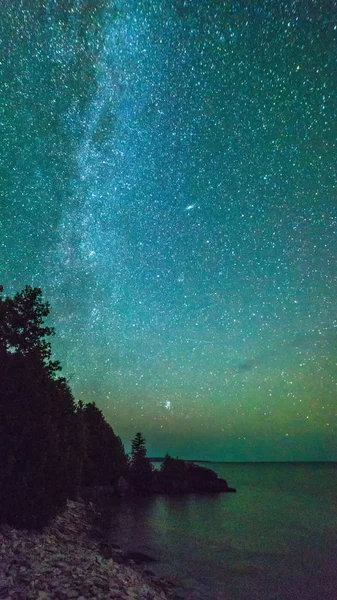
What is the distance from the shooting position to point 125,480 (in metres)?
84.9

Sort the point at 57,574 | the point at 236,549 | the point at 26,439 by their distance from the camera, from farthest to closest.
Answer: the point at 236,549 → the point at 26,439 → the point at 57,574

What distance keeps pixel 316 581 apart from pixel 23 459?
63.7 feet

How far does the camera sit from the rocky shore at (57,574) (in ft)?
37.6

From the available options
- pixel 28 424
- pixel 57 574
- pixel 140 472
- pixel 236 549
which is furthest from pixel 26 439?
pixel 140 472

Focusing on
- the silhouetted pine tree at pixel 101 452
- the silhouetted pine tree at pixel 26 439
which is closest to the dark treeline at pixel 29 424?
the silhouetted pine tree at pixel 26 439

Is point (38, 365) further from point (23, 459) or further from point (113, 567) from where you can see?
point (113, 567)

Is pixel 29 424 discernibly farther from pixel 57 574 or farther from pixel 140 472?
pixel 140 472

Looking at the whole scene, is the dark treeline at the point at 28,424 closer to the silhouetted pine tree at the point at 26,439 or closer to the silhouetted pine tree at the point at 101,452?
the silhouetted pine tree at the point at 26,439

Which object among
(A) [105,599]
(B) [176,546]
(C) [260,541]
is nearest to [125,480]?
(C) [260,541]

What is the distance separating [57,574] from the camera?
43.0ft


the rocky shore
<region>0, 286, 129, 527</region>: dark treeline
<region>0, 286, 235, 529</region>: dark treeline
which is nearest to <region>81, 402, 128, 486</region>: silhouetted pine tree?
<region>0, 286, 235, 529</region>: dark treeline

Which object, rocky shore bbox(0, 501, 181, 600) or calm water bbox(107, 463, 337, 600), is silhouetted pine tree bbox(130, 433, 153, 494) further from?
rocky shore bbox(0, 501, 181, 600)

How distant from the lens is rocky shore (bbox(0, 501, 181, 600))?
37.6 feet

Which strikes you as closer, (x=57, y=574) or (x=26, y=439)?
(x=57, y=574)
